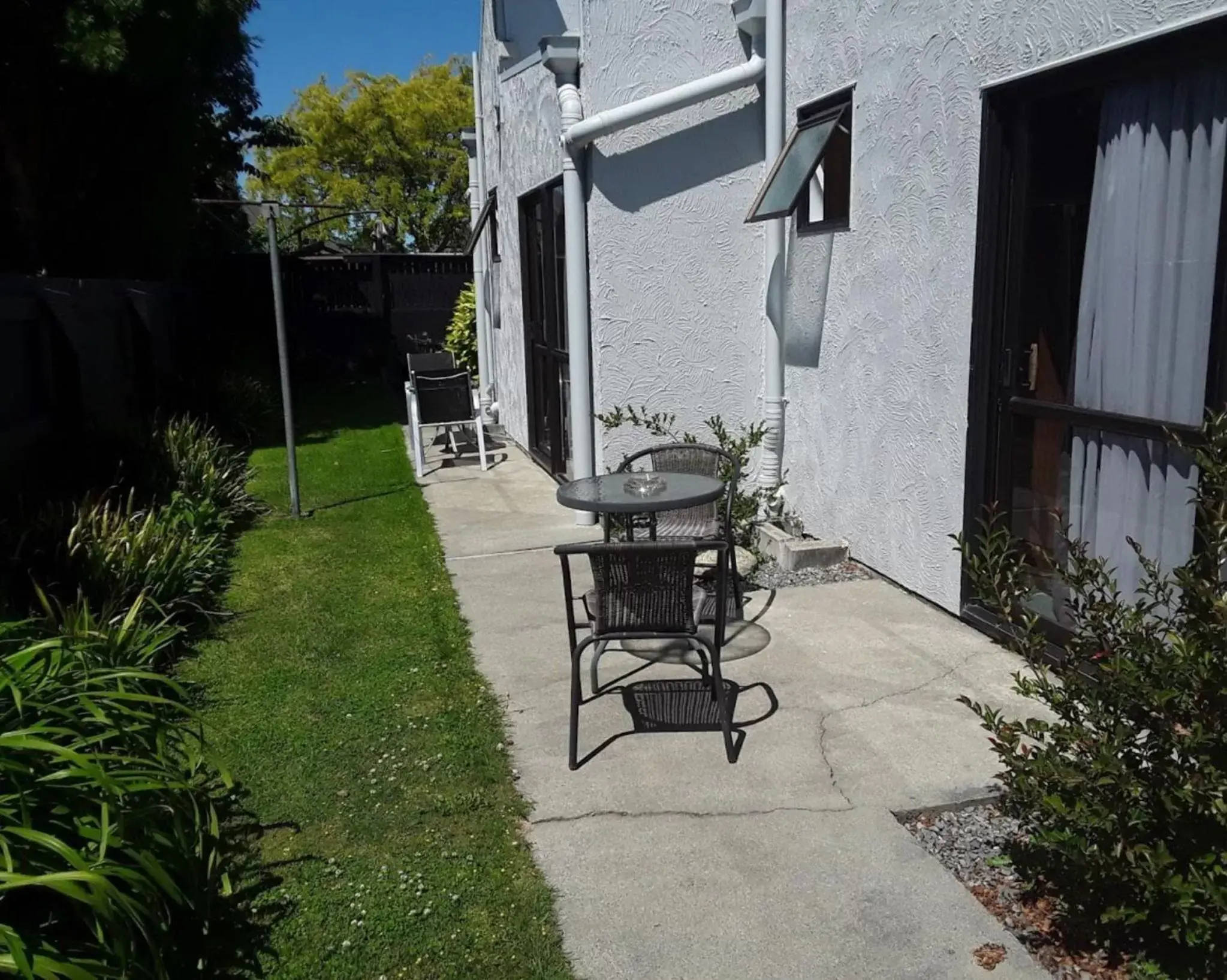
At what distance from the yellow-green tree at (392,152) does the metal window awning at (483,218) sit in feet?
83.4

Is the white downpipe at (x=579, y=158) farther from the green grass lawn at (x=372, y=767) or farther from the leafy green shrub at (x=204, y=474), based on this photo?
the leafy green shrub at (x=204, y=474)

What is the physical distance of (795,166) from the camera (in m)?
5.92

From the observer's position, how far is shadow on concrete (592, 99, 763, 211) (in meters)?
6.56

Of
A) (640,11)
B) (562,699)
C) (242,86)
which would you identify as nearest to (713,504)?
(562,699)

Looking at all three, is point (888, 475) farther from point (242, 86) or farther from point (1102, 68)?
point (242, 86)

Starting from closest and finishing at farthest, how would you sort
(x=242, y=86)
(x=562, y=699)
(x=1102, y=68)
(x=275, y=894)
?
(x=275, y=894) < (x=1102, y=68) < (x=562, y=699) < (x=242, y=86)

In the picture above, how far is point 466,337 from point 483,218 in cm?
273

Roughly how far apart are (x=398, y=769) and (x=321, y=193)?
4050 centimetres

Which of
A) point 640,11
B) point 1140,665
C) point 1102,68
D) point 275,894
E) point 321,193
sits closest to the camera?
point 1140,665

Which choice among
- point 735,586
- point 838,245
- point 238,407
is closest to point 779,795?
point 735,586

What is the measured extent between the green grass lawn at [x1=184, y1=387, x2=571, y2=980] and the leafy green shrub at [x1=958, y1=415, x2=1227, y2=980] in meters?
1.33

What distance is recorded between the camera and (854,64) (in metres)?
5.47

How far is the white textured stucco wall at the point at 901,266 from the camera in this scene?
4512mm

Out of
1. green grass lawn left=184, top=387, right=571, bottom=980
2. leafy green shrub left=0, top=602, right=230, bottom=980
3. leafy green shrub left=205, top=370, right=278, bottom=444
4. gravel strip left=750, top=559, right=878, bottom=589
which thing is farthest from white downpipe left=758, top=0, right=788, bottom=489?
leafy green shrub left=205, top=370, right=278, bottom=444
